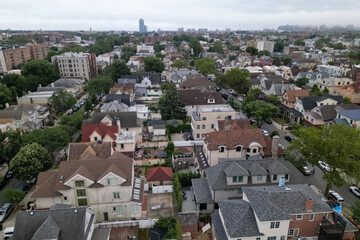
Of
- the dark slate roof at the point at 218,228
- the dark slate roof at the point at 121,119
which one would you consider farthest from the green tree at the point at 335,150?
the dark slate roof at the point at 121,119

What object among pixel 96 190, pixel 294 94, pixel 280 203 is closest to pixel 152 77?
pixel 294 94

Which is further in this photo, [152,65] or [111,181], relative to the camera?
[152,65]

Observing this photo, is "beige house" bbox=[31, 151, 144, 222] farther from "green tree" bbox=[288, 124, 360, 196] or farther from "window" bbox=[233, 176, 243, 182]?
"green tree" bbox=[288, 124, 360, 196]

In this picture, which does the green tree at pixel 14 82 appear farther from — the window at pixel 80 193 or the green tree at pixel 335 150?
the green tree at pixel 335 150

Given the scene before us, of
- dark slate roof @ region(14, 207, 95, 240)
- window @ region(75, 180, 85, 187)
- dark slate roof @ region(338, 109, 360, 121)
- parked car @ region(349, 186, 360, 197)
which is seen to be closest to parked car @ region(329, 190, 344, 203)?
parked car @ region(349, 186, 360, 197)

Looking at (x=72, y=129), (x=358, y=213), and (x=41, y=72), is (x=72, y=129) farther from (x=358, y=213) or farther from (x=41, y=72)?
(x=41, y=72)

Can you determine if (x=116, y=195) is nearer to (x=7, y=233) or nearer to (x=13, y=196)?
(x=7, y=233)
